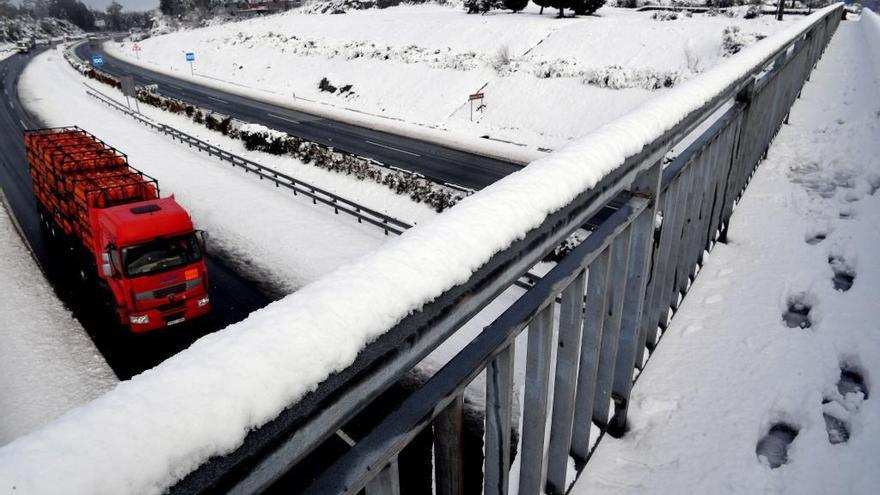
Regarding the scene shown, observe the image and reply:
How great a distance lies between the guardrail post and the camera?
8.57 ft

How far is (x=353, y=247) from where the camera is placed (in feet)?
54.9

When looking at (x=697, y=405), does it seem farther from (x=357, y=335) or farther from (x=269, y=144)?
(x=269, y=144)

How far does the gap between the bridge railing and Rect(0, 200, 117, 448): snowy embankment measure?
923 centimetres

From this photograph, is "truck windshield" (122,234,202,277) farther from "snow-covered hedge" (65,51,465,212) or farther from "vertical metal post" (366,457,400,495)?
"vertical metal post" (366,457,400,495)


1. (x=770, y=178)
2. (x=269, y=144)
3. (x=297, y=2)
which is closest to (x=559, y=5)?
(x=269, y=144)

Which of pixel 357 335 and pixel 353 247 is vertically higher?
pixel 357 335

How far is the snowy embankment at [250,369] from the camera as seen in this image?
2.58ft

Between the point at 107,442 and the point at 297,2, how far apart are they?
13862 cm

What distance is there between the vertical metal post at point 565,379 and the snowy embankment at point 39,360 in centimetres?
910

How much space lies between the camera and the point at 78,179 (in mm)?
12578

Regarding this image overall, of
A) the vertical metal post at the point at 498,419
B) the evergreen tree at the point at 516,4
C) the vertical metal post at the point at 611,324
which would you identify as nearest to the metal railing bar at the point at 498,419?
the vertical metal post at the point at 498,419

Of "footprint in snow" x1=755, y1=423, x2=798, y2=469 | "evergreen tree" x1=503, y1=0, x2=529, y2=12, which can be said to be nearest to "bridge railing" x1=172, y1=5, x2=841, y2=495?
"footprint in snow" x1=755, y1=423, x2=798, y2=469

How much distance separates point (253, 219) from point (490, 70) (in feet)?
90.8

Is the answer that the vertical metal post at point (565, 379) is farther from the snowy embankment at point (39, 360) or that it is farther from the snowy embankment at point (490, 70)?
the snowy embankment at point (490, 70)
